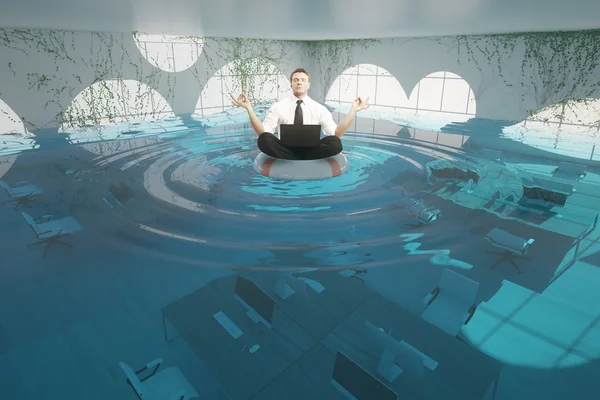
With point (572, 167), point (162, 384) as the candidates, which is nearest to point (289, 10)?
point (162, 384)

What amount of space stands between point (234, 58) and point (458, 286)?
54.8 ft

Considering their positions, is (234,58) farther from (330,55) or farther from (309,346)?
(309,346)

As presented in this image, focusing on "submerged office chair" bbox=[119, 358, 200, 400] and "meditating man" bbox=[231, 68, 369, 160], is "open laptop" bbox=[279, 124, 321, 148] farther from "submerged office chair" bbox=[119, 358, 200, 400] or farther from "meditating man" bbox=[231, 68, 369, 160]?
"submerged office chair" bbox=[119, 358, 200, 400]

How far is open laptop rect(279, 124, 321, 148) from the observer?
7625 mm

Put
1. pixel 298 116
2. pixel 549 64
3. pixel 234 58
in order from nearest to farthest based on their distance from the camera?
1. pixel 298 116
2. pixel 549 64
3. pixel 234 58

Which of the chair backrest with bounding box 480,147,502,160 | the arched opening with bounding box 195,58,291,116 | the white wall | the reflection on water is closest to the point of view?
the reflection on water

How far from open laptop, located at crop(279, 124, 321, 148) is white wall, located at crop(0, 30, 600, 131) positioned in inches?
388

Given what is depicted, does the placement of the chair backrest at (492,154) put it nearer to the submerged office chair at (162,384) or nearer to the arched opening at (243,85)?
the submerged office chair at (162,384)

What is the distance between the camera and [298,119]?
786 centimetres

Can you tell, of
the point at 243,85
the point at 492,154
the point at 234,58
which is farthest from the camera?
the point at 243,85

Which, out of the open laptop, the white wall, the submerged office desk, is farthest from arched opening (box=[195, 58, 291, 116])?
the submerged office desk

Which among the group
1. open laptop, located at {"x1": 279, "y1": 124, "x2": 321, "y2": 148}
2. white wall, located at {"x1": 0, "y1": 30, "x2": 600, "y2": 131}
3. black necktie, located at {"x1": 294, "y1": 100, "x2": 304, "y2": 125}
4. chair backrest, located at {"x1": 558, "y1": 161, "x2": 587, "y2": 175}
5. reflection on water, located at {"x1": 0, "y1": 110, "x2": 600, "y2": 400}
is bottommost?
reflection on water, located at {"x1": 0, "y1": 110, "x2": 600, "y2": 400}

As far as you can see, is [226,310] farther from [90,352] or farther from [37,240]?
[37,240]

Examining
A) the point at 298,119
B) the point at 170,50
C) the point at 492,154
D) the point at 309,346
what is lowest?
the point at 309,346
